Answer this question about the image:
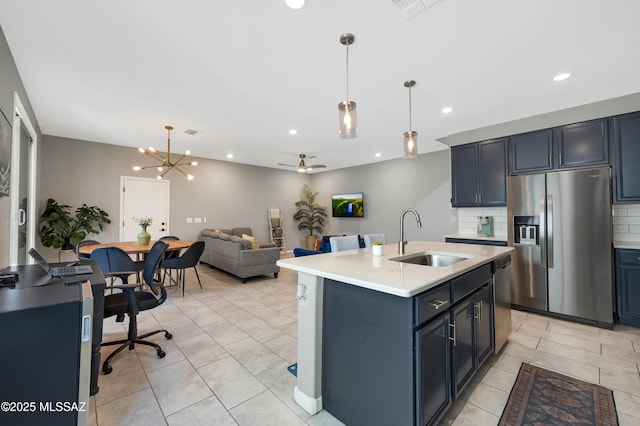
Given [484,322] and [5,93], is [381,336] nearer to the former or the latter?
[484,322]

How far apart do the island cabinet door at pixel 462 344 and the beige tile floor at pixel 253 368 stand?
190mm

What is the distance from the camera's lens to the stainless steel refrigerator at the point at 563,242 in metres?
3.07

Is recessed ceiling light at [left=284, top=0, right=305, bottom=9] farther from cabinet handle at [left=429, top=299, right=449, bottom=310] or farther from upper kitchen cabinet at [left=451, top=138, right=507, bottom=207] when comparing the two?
upper kitchen cabinet at [left=451, top=138, right=507, bottom=207]

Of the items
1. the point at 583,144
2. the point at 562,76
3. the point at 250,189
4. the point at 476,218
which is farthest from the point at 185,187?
the point at 583,144

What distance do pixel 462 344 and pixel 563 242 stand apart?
2534mm

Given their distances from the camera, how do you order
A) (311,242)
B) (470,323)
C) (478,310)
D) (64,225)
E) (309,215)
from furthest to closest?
(309,215)
(311,242)
(64,225)
(478,310)
(470,323)

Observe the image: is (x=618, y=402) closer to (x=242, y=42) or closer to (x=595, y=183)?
(x=595, y=183)

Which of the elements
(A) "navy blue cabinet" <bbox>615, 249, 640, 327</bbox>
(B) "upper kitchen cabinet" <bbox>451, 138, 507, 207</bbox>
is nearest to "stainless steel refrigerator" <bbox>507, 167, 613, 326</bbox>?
(A) "navy blue cabinet" <bbox>615, 249, 640, 327</bbox>

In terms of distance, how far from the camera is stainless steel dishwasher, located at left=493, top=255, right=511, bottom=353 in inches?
92.5

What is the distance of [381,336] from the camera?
57.3 inches

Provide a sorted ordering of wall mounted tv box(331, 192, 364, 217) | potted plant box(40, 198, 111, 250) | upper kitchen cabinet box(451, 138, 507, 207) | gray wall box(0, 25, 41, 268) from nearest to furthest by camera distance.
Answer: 1. gray wall box(0, 25, 41, 268)
2. upper kitchen cabinet box(451, 138, 507, 207)
3. potted plant box(40, 198, 111, 250)
4. wall mounted tv box(331, 192, 364, 217)

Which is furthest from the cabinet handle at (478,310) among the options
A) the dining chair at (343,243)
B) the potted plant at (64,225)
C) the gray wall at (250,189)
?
the potted plant at (64,225)

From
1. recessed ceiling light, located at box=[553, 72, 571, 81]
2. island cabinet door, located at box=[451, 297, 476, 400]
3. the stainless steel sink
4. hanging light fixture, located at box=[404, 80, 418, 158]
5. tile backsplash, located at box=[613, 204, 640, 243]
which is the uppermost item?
recessed ceiling light, located at box=[553, 72, 571, 81]

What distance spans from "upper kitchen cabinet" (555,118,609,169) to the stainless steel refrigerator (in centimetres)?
26
